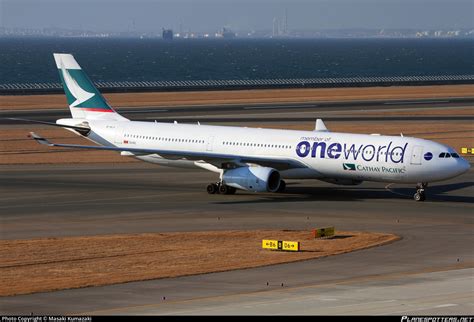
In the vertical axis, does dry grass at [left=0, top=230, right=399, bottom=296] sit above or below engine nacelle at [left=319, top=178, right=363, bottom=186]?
below

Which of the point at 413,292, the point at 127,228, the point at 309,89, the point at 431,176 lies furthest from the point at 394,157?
the point at 309,89

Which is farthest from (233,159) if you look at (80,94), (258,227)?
(80,94)

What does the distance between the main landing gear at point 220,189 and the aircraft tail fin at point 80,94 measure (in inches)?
499

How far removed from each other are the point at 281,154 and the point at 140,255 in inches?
891

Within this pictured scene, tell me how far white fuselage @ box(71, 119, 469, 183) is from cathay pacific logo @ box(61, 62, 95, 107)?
546cm

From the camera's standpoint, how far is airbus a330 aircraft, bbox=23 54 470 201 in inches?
2537

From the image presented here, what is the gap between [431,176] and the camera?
64312 millimetres

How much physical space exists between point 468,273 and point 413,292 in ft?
19.4

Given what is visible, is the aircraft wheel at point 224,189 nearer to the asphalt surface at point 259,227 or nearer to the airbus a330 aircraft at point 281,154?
the airbus a330 aircraft at point 281,154

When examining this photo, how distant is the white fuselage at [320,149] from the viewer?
64250mm

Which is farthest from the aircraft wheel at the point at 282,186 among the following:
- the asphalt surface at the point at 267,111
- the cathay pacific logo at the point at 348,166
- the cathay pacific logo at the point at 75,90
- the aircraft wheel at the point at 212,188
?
the asphalt surface at the point at 267,111

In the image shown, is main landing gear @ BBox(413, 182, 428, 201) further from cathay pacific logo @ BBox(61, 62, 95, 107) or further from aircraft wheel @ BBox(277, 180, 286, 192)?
cathay pacific logo @ BBox(61, 62, 95, 107)

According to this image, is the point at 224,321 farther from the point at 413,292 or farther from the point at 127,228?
the point at 127,228

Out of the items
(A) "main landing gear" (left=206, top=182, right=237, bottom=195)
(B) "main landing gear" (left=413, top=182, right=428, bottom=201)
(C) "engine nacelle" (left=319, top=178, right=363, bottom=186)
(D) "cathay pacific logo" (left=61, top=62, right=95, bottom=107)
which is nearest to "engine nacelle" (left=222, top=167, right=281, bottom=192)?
(A) "main landing gear" (left=206, top=182, right=237, bottom=195)
